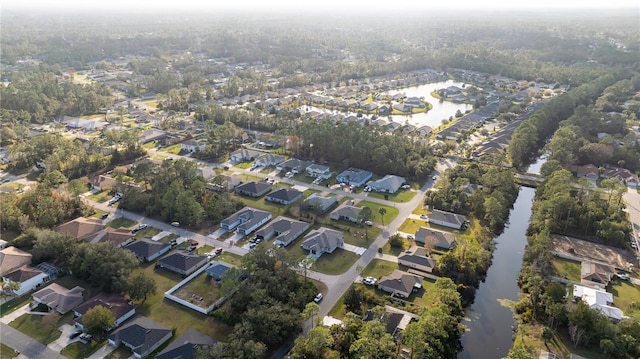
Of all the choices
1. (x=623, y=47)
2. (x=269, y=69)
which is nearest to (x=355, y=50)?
(x=269, y=69)

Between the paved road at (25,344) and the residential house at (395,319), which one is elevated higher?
the residential house at (395,319)

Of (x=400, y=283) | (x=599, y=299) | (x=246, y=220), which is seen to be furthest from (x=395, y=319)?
(x=246, y=220)

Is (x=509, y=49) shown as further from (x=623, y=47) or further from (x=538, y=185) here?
(x=538, y=185)

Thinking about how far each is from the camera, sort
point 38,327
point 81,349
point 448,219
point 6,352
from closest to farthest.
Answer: point 6,352 → point 81,349 → point 38,327 → point 448,219

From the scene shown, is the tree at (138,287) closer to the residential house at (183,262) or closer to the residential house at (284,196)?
→ the residential house at (183,262)

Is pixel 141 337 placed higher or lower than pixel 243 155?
lower

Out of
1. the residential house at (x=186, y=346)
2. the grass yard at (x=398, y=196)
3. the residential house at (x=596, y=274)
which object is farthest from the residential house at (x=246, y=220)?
the residential house at (x=596, y=274)

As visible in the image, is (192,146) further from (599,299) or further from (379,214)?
(599,299)
